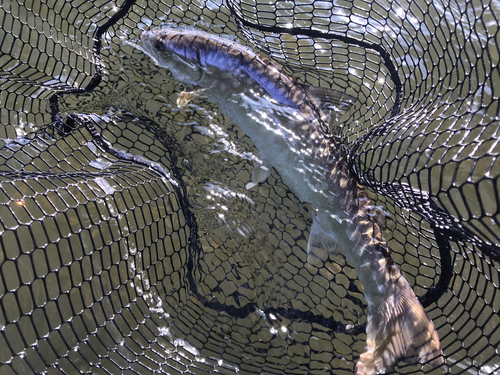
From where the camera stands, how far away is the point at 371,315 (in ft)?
8.28

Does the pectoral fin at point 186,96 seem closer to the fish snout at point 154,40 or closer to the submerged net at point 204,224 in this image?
the submerged net at point 204,224

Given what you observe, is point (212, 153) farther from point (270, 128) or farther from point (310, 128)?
point (310, 128)

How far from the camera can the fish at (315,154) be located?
7.72ft

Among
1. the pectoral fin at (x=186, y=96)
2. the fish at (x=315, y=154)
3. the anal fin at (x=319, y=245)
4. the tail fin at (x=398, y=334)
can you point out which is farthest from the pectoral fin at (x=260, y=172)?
the tail fin at (x=398, y=334)

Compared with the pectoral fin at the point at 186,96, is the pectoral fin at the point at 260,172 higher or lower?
lower

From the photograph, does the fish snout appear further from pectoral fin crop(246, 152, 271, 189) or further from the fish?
pectoral fin crop(246, 152, 271, 189)

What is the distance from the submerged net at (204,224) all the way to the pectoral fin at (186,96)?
18 centimetres

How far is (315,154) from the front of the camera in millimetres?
3002

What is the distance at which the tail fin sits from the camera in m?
2.24

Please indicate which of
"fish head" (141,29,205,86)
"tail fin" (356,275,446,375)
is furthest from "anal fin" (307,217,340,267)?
"fish head" (141,29,205,86)

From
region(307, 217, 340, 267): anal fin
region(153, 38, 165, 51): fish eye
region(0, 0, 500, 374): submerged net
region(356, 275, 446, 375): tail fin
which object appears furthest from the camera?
region(153, 38, 165, 51): fish eye

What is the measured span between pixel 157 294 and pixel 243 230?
80 centimetres

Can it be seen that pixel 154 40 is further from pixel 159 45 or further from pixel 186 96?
pixel 186 96

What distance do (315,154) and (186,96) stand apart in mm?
1265
